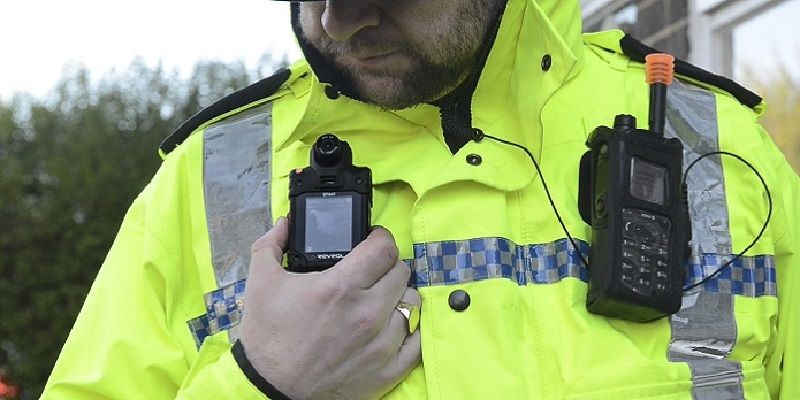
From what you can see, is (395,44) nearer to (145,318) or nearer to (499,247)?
(499,247)

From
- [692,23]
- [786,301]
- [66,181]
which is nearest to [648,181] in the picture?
[786,301]

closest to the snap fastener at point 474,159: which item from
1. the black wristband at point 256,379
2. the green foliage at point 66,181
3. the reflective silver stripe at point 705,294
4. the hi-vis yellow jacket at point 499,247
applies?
the hi-vis yellow jacket at point 499,247

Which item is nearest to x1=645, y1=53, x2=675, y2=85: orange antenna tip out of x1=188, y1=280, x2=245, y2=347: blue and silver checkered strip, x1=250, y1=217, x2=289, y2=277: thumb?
x1=250, y1=217, x2=289, y2=277: thumb

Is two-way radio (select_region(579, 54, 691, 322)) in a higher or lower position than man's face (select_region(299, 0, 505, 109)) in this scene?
lower

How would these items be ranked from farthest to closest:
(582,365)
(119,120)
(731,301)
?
(119,120) < (731,301) < (582,365)

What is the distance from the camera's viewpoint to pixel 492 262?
1.63 meters

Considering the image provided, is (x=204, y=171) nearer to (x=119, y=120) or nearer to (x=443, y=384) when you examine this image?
(x=443, y=384)

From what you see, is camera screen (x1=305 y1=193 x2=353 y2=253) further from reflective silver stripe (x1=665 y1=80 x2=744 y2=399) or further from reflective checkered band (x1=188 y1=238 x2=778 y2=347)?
reflective silver stripe (x1=665 y1=80 x2=744 y2=399)

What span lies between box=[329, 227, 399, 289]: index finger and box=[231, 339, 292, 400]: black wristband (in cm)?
19

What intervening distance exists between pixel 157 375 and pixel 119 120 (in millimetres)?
9331

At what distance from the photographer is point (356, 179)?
1651 millimetres

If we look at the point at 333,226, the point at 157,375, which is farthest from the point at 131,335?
the point at 333,226

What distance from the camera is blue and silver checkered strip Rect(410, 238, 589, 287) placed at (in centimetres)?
163

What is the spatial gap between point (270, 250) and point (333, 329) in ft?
0.56
